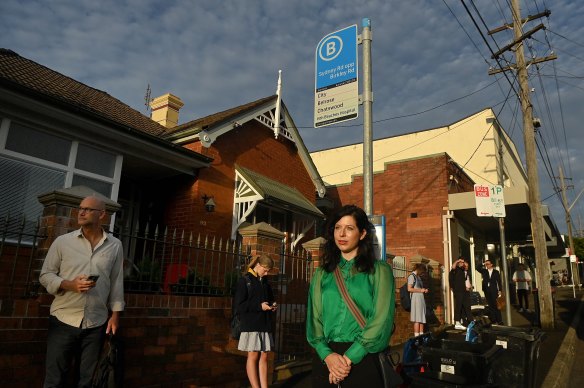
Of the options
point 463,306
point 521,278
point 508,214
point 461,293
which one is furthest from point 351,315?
point 508,214

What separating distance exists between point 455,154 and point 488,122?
2106 mm

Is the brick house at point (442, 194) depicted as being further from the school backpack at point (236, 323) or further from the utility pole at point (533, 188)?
the school backpack at point (236, 323)

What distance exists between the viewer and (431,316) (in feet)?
30.8

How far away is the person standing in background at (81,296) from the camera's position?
313 centimetres

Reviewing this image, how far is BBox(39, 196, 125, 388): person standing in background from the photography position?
10.3 feet

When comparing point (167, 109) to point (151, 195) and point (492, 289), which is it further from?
point (492, 289)

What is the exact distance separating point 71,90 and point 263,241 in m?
7.81

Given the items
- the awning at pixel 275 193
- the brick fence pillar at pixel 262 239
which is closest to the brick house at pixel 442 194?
the awning at pixel 275 193

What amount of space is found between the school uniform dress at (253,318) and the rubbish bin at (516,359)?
2.49 metres

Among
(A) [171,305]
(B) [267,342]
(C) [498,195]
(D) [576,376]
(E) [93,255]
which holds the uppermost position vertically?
(C) [498,195]

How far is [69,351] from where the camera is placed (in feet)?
10.3

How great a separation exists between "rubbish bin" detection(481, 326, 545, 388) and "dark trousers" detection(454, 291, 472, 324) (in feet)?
19.2

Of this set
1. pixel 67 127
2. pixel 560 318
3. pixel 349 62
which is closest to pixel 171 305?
pixel 349 62

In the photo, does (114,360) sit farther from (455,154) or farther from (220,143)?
(455,154)
